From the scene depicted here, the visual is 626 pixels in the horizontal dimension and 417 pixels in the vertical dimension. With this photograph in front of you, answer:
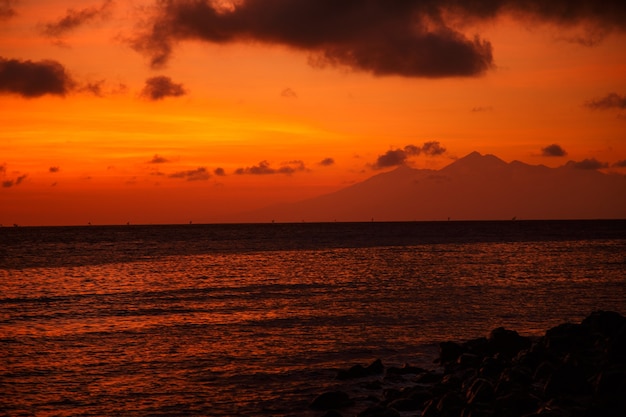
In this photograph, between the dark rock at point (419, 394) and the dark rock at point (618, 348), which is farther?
the dark rock at point (618, 348)

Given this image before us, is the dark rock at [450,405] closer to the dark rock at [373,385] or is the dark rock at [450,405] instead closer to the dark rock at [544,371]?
the dark rock at [544,371]

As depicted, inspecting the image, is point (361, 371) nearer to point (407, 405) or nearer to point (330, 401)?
point (330, 401)

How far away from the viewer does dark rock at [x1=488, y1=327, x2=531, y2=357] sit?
32.2 meters

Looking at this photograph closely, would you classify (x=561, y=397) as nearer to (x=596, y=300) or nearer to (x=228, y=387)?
(x=228, y=387)

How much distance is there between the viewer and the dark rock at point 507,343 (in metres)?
32.2

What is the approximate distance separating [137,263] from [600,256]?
7593 centimetres

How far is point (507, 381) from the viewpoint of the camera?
79.3 ft

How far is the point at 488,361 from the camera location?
28.6 m

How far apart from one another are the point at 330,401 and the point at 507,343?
36.2 ft

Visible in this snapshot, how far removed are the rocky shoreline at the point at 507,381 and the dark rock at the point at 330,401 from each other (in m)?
0.04

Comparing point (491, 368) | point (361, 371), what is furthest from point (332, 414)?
point (491, 368)

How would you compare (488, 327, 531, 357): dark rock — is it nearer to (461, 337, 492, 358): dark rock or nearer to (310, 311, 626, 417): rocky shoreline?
(310, 311, 626, 417): rocky shoreline

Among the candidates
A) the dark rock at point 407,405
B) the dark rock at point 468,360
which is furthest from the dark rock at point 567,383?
the dark rock at point 468,360

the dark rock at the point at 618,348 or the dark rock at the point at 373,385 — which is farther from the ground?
the dark rock at the point at 618,348
